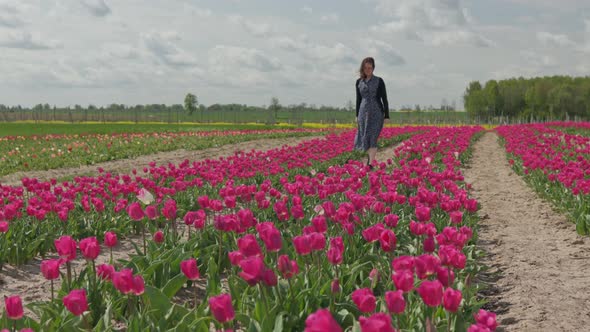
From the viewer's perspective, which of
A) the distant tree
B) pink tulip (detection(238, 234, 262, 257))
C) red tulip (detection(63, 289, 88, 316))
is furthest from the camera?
the distant tree

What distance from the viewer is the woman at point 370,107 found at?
11031 millimetres

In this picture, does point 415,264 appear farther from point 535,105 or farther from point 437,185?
point 535,105

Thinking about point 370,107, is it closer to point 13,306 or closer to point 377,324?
point 13,306

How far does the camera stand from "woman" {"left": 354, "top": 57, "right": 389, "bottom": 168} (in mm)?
11031

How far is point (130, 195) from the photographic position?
25.6 ft

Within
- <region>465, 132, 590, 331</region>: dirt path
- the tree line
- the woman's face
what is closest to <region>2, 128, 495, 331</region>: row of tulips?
<region>465, 132, 590, 331</region>: dirt path

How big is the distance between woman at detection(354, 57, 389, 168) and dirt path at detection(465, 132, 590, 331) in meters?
2.44

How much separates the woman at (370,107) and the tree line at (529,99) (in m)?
75.8

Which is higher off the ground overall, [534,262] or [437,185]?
[437,185]

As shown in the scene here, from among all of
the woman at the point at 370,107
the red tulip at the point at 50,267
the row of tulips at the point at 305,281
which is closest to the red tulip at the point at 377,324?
the row of tulips at the point at 305,281

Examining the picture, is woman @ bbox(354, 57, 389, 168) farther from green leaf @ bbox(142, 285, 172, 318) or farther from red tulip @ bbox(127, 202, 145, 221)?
green leaf @ bbox(142, 285, 172, 318)

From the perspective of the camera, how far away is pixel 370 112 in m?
11.2

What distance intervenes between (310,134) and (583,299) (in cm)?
2898

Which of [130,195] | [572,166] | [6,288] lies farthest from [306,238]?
[572,166]
